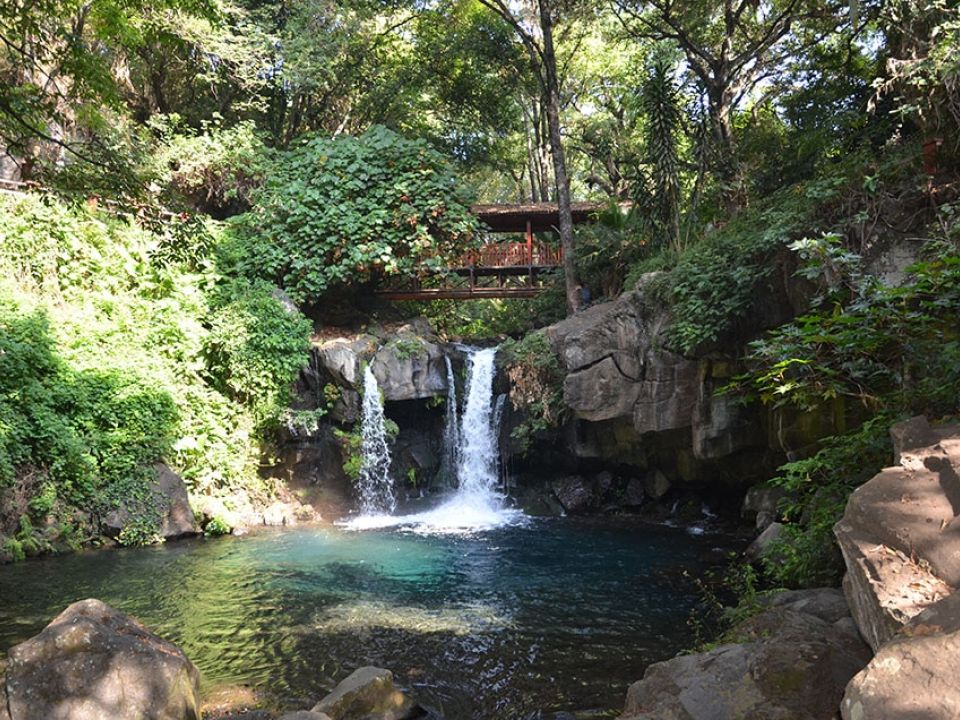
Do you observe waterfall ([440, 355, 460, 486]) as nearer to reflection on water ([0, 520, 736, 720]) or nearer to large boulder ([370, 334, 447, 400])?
large boulder ([370, 334, 447, 400])

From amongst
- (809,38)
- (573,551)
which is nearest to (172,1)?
(573,551)

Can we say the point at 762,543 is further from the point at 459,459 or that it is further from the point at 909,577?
the point at 459,459

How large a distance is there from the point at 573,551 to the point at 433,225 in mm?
9109

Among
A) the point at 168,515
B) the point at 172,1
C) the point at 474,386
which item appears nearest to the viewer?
the point at 172,1

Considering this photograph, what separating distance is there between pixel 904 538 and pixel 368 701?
3.74 meters

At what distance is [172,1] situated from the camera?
303 inches

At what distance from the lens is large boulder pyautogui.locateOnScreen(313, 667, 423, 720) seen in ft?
16.5

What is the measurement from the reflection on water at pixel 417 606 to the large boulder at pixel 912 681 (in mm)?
3177

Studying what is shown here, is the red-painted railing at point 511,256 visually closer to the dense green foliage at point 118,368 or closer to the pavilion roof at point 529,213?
the pavilion roof at point 529,213

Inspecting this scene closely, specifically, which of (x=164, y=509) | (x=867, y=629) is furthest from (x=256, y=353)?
(x=867, y=629)

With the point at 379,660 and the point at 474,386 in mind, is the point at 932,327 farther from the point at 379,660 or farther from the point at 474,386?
the point at 474,386

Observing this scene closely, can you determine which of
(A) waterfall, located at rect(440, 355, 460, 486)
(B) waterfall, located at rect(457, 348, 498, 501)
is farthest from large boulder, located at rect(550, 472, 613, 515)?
(A) waterfall, located at rect(440, 355, 460, 486)

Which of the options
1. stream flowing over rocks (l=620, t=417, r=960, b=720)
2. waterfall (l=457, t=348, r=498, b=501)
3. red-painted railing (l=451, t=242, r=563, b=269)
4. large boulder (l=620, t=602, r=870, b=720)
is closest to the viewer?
stream flowing over rocks (l=620, t=417, r=960, b=720)

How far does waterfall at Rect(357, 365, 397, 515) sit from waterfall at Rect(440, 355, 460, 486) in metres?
1.32
